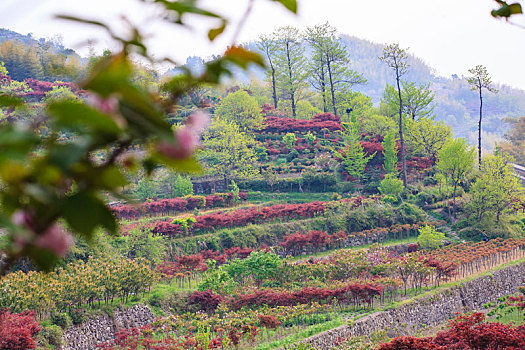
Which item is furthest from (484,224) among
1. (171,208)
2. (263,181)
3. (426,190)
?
(171,208)

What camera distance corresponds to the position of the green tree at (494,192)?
63.3ft

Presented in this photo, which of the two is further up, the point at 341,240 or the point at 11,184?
the point at 11,184

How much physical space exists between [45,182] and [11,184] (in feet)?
0.09

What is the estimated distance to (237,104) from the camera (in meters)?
30.5

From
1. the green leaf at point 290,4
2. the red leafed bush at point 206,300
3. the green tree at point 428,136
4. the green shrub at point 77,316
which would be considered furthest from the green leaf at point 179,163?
the green tree at point 428,136

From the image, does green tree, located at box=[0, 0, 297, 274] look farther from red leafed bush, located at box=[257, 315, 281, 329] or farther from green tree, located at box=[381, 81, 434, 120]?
green tree, located at box=[381, 81, 434, 120]

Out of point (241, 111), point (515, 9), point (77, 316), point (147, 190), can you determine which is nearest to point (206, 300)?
point (77, 316)

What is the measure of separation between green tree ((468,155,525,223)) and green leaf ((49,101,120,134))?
68.6 feet

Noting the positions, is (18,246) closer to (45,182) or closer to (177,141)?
(45,182)

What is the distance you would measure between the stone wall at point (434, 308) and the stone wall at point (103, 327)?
13.3 feet

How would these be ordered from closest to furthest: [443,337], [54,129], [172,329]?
[54,129], [443,337], [172,329]

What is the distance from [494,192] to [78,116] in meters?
21.3

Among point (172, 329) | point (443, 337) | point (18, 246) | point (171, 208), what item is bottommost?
point (172, 329)

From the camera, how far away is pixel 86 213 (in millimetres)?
425
